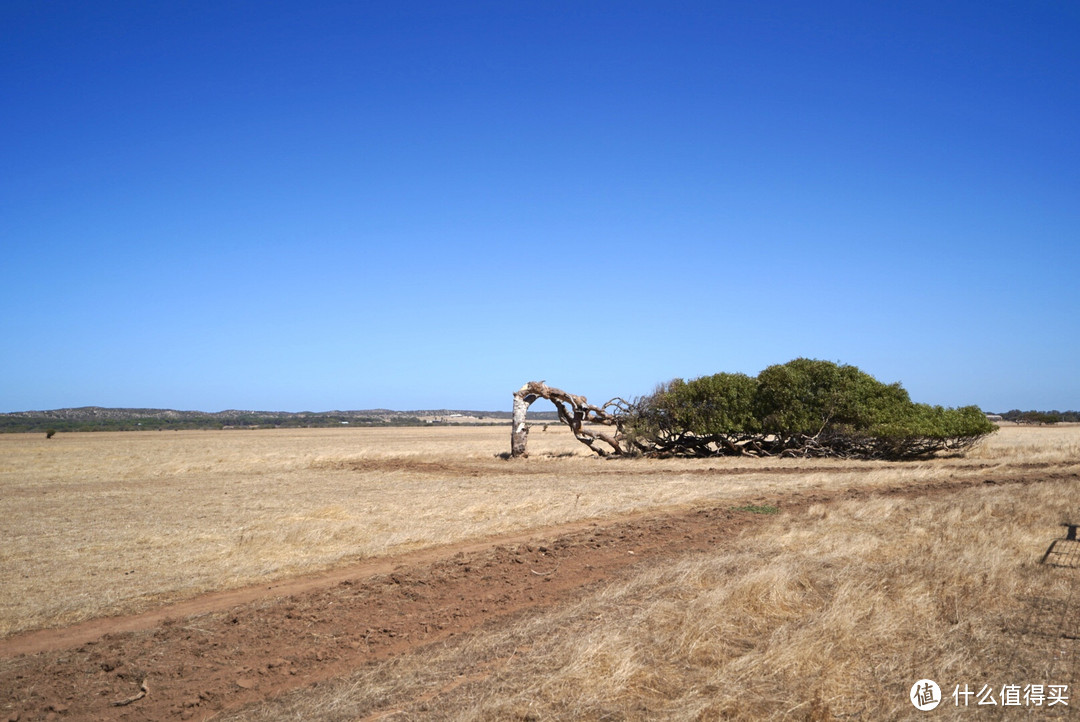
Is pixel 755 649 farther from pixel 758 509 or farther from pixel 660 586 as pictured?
pixel 758 509

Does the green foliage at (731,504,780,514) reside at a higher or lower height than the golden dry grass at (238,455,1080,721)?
higher

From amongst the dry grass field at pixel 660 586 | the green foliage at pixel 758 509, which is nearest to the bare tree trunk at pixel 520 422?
the dry grass field at pixel 660 586

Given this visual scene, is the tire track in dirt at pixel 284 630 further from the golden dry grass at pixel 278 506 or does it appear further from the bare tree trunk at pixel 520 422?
the bare tree trunk at pixel 520 422

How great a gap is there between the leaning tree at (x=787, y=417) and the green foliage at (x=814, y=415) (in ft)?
0.13

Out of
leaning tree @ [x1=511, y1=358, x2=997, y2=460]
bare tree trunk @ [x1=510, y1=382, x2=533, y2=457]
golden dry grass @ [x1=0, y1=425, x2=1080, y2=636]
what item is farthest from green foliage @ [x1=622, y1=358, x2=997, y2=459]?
bare tree trunk @ [x1=510, y1=382, x2=533, y2=457]

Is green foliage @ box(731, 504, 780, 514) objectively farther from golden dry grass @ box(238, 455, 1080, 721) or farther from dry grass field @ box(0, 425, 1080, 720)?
golden dry grass @ box(238, 455, 1080, 721)

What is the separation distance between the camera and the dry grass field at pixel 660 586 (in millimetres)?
5762

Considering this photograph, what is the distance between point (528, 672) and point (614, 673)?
0.73 m

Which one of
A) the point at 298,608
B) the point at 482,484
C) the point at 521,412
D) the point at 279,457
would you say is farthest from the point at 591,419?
the point at 298,608

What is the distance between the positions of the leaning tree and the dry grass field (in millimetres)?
8622

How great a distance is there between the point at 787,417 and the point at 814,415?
1194mm

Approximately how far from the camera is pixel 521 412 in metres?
31.3

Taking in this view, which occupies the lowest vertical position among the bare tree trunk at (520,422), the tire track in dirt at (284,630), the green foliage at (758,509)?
the tire track in dirt at (284,630)

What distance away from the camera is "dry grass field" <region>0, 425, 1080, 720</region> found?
5762 mm
